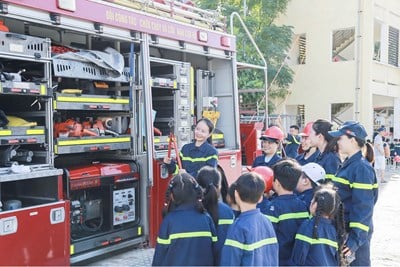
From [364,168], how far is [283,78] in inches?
521

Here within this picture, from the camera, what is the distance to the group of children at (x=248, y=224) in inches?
105

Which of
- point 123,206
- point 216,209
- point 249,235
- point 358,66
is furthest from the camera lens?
point 358,66

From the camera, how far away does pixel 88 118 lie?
5.20 metres

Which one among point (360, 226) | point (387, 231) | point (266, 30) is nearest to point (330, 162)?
point (360, 226)

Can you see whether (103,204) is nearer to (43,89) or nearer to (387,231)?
(43,89)

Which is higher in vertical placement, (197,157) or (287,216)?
(197,157)

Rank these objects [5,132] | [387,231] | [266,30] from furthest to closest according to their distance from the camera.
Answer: [266,30] → [387,231] → [5,132]

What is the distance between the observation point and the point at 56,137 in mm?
4496

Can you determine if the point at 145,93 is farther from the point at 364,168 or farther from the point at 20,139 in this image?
the point at 364,168

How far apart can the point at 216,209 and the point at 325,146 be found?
1639 mm

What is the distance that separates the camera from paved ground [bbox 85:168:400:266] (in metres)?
5.04

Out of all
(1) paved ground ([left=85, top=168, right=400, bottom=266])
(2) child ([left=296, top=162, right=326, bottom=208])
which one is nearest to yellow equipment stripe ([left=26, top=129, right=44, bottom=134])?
(1) paved ground ([left=85, top=168, right=400, bottom=266])

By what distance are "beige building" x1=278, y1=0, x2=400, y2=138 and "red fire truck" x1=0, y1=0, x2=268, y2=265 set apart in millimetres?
12025

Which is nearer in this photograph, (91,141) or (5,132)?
(5,132)
